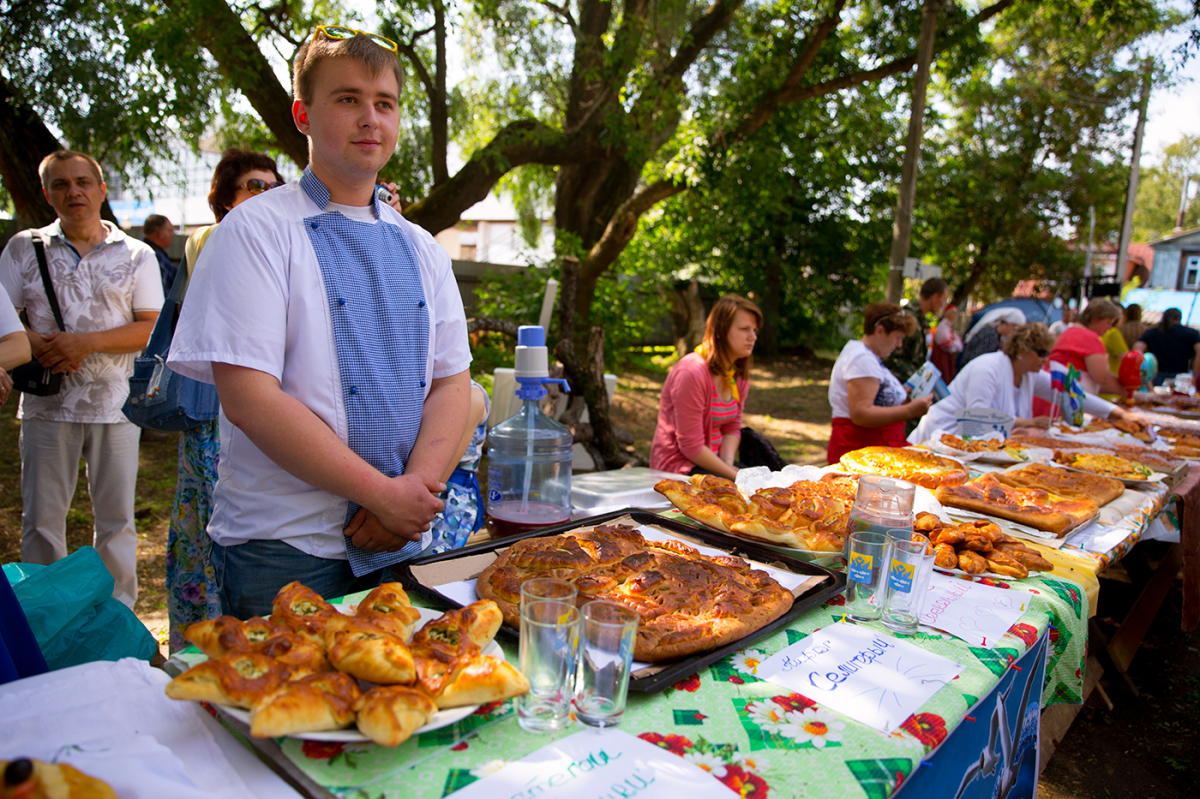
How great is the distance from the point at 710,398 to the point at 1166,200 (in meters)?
74.7

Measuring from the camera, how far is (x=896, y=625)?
1620 millimetres

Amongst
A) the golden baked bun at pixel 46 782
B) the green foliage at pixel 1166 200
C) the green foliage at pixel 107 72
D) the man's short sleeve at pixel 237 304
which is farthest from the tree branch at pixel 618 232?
the green foliage at pixel 1166 200

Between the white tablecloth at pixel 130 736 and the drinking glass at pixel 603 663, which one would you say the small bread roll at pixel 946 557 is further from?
the white tablecloth at pixel 130 736

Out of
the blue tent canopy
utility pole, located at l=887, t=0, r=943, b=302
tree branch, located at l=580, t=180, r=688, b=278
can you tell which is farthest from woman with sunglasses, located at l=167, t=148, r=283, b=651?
the blue tent canopy

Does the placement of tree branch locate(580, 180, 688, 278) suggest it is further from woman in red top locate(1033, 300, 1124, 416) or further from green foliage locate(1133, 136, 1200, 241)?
green foliage locate(1133, 136, 1200, 241)

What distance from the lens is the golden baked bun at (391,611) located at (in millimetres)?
1216

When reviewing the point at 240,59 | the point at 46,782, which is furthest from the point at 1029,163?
the point at 46,782

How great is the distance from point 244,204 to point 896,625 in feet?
5.51

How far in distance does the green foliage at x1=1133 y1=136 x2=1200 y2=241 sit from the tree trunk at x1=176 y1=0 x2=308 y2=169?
210 feet

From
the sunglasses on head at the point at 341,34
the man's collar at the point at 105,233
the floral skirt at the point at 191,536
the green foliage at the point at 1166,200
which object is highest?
the green foliage at the point at 1166,200

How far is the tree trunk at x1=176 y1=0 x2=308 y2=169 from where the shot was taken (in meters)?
6.66

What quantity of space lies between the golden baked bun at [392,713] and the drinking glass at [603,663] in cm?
25

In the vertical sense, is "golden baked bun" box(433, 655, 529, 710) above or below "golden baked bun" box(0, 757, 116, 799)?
below

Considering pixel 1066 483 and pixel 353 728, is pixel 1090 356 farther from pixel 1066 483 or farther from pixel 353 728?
pixel 353 728
